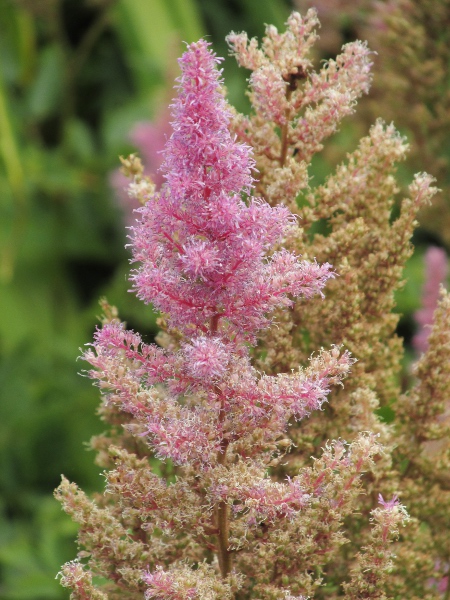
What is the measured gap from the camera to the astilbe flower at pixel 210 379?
72 centimetres

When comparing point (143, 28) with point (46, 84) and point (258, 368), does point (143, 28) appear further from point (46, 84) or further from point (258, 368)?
point (258, 368)

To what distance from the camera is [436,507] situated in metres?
0.95

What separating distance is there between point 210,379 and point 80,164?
2.54m

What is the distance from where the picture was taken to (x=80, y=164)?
3.18 meters

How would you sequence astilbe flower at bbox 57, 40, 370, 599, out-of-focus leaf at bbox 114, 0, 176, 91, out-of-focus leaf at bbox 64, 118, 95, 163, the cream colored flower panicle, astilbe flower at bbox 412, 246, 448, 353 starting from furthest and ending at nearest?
out-of-focus leaf at bbox 114, 0, 176, 91
out-of-focus leaf at bbox 64, 118, 95, 163
astilbe flower at bbox 412, 246, 448, 353
the cream colored flower panicle
astilbe flower at bbox 57, 40, 370, 599

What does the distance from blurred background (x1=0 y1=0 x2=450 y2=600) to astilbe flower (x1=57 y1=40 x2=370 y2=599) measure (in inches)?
4.1

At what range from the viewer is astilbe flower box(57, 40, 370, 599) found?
72 centimetres

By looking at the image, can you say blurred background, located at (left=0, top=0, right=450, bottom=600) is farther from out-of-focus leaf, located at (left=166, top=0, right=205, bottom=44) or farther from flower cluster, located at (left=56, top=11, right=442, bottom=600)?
flower cluster, located at (left=56, top=11, right=442, bottom=600)

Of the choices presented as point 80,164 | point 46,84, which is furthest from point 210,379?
point 46,84

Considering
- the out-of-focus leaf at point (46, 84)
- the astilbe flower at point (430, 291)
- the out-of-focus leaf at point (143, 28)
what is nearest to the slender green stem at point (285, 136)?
the astilbe flower at point (430, 291)

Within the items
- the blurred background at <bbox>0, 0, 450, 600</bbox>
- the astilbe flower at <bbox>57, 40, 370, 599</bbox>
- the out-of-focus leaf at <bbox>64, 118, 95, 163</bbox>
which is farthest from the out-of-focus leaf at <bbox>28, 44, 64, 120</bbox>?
the astilbe flower at <bbox>57, 40, 370, 599</bbox>

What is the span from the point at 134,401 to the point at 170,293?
0.09 m

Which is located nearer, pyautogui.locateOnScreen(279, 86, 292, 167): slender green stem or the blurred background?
pyautogui.locateOnScreen(279, 86, 292, 167): slender green stem

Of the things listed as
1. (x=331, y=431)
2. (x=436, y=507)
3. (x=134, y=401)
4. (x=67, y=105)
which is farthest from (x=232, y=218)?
(x=67, y=105)
